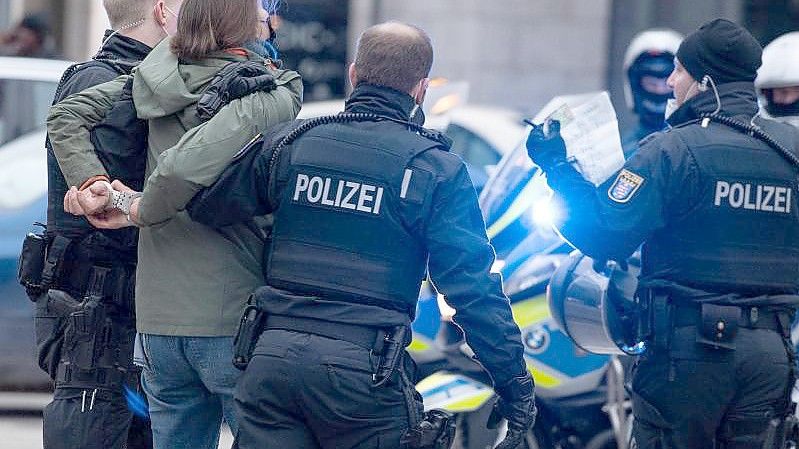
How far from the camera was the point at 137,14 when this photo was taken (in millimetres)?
4516

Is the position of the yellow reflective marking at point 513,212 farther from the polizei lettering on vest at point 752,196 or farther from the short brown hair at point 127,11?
the short brown hair at point 127,11

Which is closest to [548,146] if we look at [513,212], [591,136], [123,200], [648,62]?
[591,136]

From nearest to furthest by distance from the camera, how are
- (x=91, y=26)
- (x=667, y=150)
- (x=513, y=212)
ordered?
(x=667, y=150), (x=513, y=212), (x=91, y=26)

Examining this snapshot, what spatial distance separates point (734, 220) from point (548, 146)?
55 centimetres

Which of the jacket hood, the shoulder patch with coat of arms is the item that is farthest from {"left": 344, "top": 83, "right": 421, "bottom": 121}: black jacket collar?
the shoulder patch with coat of arms

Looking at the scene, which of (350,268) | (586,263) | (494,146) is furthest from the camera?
(494,146)

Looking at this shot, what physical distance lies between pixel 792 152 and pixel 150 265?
180 cm

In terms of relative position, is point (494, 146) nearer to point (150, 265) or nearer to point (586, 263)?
point (586, 263)

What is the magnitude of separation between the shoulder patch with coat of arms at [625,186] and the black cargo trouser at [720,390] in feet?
1.31

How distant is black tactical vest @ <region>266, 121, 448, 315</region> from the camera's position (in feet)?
12.3

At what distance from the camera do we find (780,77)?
532 centimetres

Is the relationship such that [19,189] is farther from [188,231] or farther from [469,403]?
[188,231]

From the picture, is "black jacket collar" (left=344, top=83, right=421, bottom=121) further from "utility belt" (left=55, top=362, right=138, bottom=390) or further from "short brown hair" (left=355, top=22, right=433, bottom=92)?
"utility belt" (left=55, top=362, right=138, bottom=390)

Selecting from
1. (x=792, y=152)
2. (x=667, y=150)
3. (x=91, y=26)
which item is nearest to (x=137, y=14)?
(x=667, y=150)
